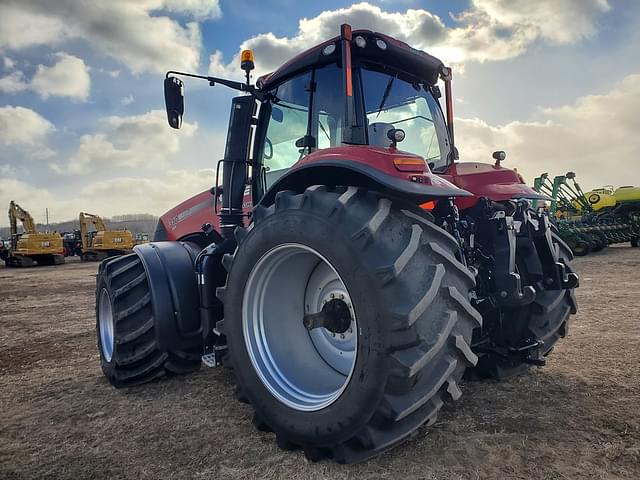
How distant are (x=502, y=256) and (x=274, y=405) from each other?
1.59m

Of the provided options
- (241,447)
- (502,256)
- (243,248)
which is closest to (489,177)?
(502,256)

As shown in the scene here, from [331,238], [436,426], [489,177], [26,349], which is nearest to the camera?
[331,238]

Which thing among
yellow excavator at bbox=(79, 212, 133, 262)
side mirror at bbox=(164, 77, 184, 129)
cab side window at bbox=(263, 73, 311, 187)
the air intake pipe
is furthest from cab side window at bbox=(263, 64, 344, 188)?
yellow excavator at bbox=(79, 212, 133, 262)

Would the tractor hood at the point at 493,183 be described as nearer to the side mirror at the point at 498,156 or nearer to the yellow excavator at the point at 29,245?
the side mirror at the point at 498,156

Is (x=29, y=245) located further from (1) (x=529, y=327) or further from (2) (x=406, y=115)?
(1) (x=529, y=327)

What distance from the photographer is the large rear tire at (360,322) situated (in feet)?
6.65

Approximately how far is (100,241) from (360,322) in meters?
25.2

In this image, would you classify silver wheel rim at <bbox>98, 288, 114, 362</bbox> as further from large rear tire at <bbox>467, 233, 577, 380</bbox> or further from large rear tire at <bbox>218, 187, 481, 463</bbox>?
large rear tire at <bbox>467, 233, 577, 380</bbox>

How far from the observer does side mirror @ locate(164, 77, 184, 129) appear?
11.5 ft

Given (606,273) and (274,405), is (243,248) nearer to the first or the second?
(274,405)

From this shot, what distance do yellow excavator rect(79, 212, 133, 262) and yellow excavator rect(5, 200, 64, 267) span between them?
1.34 meters

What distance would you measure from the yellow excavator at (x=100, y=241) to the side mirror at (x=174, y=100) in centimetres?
2305

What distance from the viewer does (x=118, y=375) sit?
357 centimetres

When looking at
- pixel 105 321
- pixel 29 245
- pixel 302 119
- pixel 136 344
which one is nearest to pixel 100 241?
pixel 29 245
